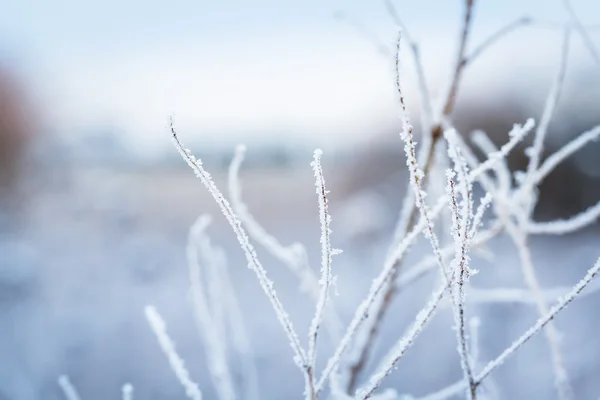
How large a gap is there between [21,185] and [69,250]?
349cm

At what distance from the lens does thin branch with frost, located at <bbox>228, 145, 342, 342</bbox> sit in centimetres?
91

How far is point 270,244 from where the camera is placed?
103 centimetres

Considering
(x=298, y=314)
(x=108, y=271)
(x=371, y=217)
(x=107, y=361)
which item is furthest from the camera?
(x=108, y=271)

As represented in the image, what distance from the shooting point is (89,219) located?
12203 mm

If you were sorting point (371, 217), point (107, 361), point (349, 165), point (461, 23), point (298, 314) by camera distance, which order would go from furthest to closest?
point (349, 165) → point (371, 217) → point (298, 314) → point (107, 361) → point (461, 23)

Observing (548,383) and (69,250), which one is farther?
(69,250)

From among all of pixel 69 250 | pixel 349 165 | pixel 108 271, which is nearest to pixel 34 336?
pixel 108 271

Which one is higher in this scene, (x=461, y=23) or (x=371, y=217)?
(x=371, y=217)

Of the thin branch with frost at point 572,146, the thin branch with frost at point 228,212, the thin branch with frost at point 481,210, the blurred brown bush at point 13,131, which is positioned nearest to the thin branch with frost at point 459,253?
the thin branch with frost at point 481,210

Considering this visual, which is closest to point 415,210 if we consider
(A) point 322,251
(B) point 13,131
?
(A) point 322,251

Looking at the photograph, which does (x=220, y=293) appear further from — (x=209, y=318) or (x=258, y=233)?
(x=258, y=233)

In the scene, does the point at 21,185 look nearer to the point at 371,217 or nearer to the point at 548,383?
the point at 371,217

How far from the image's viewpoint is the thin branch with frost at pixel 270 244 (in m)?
0.91

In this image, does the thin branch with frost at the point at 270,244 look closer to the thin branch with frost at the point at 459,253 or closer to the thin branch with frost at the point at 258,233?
the thin branch with frost at the point at 258,233
